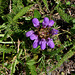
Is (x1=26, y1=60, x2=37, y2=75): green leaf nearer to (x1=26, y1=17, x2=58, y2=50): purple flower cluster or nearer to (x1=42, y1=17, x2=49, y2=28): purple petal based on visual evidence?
(x1=26, y1=17, x2=58, y2=50): purple flower cluster

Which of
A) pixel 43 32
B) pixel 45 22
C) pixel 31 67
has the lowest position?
pixel 31 67

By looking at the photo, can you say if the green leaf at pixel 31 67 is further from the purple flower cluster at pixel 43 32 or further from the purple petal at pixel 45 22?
the purple petal at pixel 45 22

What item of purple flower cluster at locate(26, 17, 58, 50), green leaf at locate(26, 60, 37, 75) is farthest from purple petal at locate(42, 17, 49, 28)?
green leaf at locate(26, 60, 37, 75)

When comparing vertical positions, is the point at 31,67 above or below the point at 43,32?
below

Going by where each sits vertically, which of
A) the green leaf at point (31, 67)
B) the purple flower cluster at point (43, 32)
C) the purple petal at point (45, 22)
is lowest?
the green leaf at point (31, 67)

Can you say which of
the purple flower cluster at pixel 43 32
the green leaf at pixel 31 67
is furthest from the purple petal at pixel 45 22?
the green leaf at pixel 31 67

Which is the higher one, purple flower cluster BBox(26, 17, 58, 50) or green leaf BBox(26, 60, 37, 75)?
purple flower cluster BBox(26, 17, 58, 50)

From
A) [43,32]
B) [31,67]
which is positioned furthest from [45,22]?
[31,67]

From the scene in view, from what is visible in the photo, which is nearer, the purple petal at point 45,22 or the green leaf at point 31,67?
the purple petal at point 45,22

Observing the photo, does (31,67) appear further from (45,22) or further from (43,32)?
(45,22)

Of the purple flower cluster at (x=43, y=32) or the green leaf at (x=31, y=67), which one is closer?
the purple flower cluster at (x=43, y=32)

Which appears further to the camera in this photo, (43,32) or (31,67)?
(31,67)

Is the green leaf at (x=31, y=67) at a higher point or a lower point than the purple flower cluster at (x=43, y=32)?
lower
